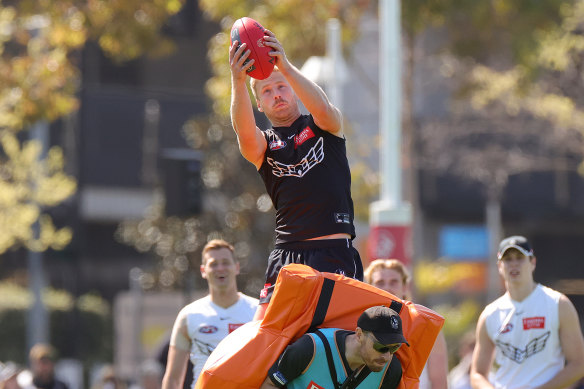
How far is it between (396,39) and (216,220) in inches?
315

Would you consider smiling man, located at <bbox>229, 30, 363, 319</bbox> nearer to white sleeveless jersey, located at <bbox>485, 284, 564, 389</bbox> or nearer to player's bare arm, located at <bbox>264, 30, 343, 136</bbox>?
player's bare arm, located at <bbox>264, 30, 343, 136</bbox>

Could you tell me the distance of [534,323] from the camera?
8945 mm

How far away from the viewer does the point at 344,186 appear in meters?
6.70

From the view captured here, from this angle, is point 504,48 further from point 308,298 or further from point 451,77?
point 308,298

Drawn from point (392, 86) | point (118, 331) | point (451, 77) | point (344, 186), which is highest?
point (451, 77)

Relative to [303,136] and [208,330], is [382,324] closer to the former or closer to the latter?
[303,136]

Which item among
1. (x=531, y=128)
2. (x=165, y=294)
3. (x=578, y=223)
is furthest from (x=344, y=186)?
(x=578, y=223)

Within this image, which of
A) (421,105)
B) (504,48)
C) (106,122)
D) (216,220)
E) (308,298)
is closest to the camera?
(308,298)

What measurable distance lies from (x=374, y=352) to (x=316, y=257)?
807 mm

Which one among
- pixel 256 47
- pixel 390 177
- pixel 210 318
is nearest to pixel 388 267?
pixel 210 318

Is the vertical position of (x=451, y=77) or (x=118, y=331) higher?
(x=451, y=77)

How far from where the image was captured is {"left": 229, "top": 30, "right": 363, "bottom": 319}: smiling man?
658 centimetres

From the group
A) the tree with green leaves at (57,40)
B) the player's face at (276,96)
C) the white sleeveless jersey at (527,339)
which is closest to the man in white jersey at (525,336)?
the white sleeveless jersey at (527,339)

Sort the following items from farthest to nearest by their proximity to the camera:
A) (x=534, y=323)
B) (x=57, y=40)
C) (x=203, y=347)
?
(x=57, y=40) < (x=203, y=347) < (x=534, y=323)
